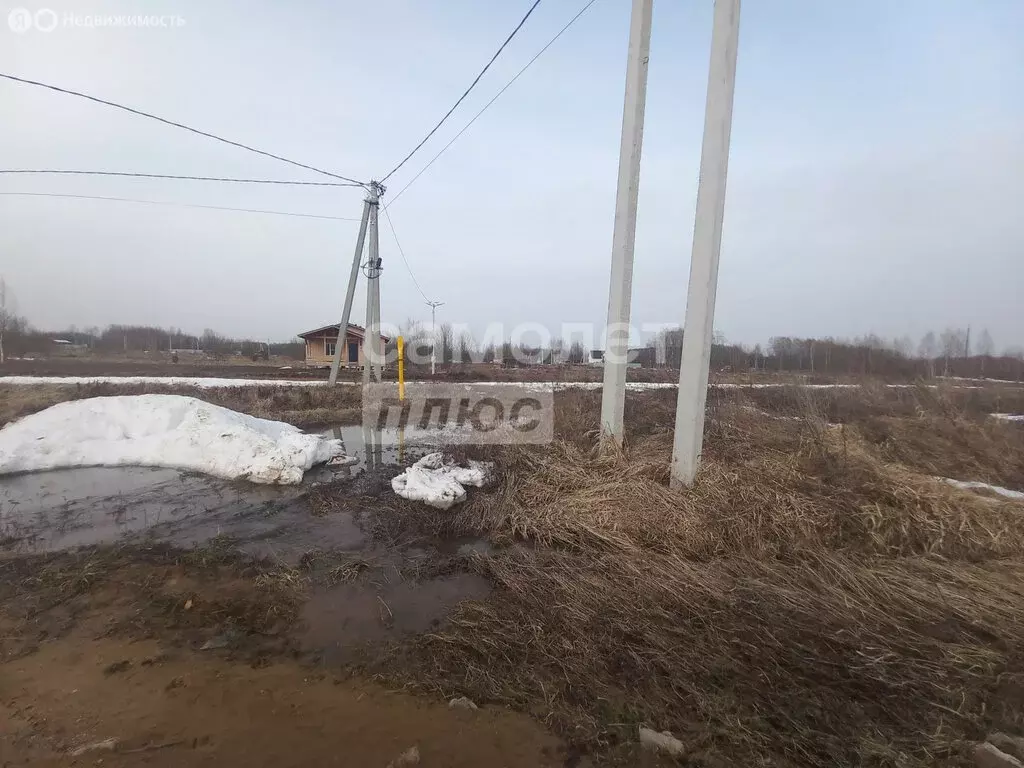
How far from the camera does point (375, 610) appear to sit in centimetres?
339

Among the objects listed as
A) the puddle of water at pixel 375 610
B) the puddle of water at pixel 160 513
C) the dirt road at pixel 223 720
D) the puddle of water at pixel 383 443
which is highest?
the puddle of water at pixel 383 443

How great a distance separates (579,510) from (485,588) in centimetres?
156

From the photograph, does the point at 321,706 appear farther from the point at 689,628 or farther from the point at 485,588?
the point at 689,628

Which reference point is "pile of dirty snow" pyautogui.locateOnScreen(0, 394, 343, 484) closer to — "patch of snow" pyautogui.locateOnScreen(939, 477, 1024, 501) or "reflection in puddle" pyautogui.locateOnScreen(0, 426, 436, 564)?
"reflection in puddle" pyautogui.locateOnScreen(0, 426, 436, 564)

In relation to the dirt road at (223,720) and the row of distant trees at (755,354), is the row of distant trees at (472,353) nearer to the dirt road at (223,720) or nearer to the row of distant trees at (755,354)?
the row of distant trees at (755,354)

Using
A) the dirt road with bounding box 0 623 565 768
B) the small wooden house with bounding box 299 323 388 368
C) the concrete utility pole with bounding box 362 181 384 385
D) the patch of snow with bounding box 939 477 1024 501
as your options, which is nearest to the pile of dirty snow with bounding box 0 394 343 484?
the dirt road with bounding box 0 623 565 768

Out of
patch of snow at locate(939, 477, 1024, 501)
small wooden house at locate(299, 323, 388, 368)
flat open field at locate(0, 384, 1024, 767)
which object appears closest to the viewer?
flat open field at locate(0, 384, 1024, 767)

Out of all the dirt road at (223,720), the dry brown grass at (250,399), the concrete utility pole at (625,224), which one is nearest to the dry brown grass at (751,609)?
the dirt road at (223,720)

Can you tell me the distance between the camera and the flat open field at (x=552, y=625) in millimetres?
2189

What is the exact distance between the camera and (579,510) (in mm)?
4961

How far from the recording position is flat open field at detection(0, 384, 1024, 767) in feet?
7.18

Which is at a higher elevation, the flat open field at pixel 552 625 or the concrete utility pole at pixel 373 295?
the concrete utility pole at pixel 373 295

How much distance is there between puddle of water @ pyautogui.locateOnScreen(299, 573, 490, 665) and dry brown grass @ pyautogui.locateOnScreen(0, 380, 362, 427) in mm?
8255

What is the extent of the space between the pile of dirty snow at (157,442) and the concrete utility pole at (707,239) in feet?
18.0
